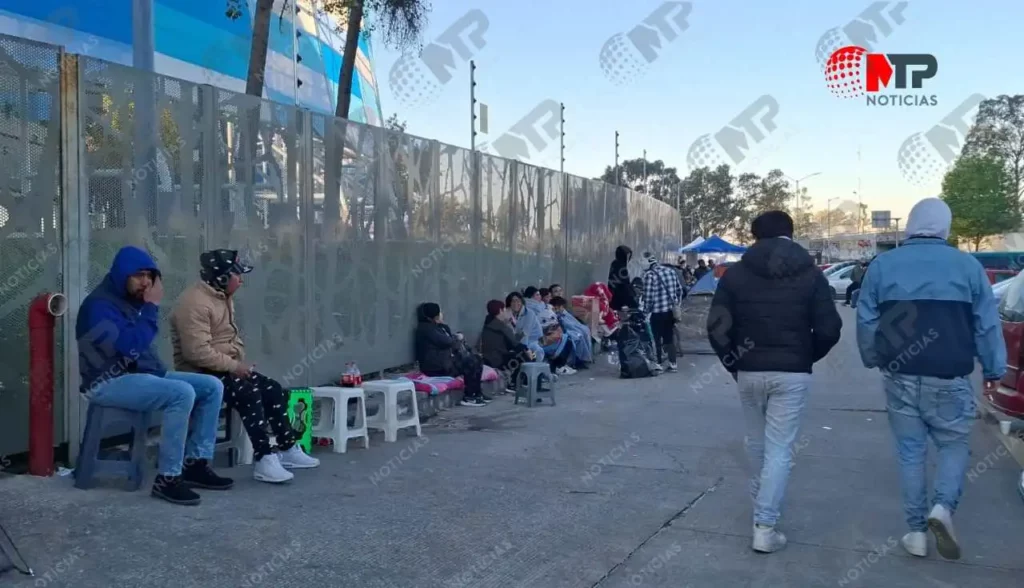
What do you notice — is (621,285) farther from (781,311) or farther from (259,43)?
(781,311)

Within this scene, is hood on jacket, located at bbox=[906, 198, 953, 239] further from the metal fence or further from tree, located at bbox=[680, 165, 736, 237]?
tree, located at bbox=[680, 165, 736, 237]

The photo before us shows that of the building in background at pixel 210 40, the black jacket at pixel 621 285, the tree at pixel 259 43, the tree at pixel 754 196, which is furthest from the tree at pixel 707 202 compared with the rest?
the tree at pixel 259 43

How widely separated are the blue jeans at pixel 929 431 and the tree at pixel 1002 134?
5862cm

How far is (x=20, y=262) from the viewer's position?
5496 millimetres

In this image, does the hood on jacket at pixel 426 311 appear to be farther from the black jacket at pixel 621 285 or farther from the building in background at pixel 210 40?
the black jacket at pixel 621 285

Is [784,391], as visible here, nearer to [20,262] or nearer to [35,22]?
[20,262]

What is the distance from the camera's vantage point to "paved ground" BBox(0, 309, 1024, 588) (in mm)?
4352

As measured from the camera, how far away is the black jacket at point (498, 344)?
419 inches

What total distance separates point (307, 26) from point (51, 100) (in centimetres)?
1895

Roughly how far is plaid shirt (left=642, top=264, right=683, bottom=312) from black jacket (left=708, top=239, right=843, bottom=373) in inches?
312

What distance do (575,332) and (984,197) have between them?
48964 millimetres

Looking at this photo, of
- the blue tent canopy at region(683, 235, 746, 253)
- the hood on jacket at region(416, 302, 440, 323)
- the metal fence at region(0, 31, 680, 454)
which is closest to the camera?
the metal fence at region(0, 31, 680, 454)

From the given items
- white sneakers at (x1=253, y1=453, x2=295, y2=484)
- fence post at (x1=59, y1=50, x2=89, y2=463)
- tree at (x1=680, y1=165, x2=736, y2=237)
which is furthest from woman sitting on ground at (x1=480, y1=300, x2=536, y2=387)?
tree at (x1=680, y1=165, x2=736, y2=237)

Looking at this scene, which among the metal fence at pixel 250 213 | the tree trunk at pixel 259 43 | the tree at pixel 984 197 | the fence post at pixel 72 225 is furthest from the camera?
the tree at pixel 984 197
